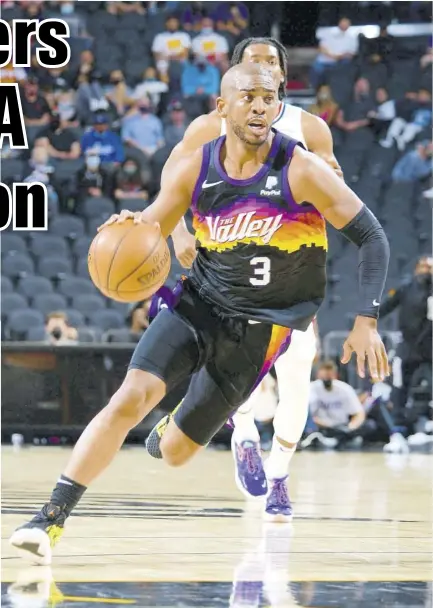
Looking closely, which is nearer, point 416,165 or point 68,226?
point 68,226

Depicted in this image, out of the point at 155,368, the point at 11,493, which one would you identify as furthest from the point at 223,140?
the point at 11,493

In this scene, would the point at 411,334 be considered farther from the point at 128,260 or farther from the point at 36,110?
the point at 128,260

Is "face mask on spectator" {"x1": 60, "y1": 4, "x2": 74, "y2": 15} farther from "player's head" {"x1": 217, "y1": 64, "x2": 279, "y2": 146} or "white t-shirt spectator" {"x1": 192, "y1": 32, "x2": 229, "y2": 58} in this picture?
"player's head" {"x1": 217, "y1": 64, "x2": 279, "y2": 146}

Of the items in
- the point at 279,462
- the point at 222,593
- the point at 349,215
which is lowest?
the point at 279,462

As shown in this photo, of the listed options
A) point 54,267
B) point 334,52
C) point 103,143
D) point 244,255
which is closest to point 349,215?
point 244,255

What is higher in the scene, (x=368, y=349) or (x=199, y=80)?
(x=199, y=80)

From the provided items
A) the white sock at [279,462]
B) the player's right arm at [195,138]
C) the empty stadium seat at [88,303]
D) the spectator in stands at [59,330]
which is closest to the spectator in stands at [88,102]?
the empty stadium seat at [88,303]

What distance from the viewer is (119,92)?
628 inches

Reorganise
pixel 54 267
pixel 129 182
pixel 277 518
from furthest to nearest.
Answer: pixel 129 182 → pixel 54 267 → pixel 277 518

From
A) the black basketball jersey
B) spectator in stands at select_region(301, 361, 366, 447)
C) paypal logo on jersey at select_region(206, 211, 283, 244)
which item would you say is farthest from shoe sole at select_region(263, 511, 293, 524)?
spectator in stands at select_region(301, 361, 366, 447)

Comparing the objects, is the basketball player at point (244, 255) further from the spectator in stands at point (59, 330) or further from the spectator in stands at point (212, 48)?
the spectator in stands at point (212, 48)

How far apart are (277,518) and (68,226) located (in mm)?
8866

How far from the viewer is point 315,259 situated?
4988 millimetres

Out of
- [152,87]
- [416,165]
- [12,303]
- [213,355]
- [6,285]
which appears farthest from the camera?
[152,87]
